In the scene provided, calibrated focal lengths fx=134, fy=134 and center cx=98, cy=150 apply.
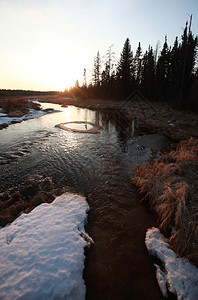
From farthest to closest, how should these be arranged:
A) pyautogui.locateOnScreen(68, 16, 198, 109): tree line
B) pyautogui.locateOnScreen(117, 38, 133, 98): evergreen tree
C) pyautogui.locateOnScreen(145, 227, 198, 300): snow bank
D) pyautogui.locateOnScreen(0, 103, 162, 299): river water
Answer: pyautogui.locateOnScreen(117, 38, 133, 98): evergreen tree, pyautogui.locateOnScreen(68, 16, 198, 109): tree line, pyautogui.locateOnScreen(0, 103, 162, 299): river water, pyautogui.locateOnScreen(145, 227, 198, 300): snow bank

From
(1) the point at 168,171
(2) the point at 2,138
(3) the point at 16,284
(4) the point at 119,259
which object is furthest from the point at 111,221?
(2) the point at 2,138

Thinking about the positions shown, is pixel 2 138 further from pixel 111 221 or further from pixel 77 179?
pixel 111 221

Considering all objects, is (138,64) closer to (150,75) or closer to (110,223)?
(150,75)

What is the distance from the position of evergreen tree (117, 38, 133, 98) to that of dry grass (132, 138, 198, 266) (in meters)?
38.7

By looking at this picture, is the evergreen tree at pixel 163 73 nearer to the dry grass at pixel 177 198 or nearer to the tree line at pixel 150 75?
the tree line at pixel 150 75

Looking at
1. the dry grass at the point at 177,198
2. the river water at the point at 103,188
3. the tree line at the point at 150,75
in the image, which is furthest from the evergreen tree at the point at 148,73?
the dry grass at the point at 177,198

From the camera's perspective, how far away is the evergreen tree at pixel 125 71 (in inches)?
1580

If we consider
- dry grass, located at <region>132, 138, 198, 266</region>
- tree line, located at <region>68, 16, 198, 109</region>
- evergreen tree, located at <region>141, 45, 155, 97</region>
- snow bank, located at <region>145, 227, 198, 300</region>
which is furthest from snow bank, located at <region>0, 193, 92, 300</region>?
evergreen tree, located at <region>141, 45, 155, 97</region>

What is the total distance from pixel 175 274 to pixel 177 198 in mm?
2095

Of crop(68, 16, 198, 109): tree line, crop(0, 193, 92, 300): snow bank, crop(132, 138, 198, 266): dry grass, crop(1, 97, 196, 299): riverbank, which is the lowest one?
crop(1, 97, 196, 299): riverbank

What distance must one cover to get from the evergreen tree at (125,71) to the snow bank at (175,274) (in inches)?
1690

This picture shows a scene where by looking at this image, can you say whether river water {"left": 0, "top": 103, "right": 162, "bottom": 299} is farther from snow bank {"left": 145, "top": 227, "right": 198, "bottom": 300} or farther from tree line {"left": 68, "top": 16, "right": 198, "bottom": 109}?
tree line {"left": 68, "top": 16, "right": 198, "bottom": 109}

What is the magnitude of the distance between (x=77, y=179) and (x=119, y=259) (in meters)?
4.41

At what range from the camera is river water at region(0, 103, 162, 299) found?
3.24 m
